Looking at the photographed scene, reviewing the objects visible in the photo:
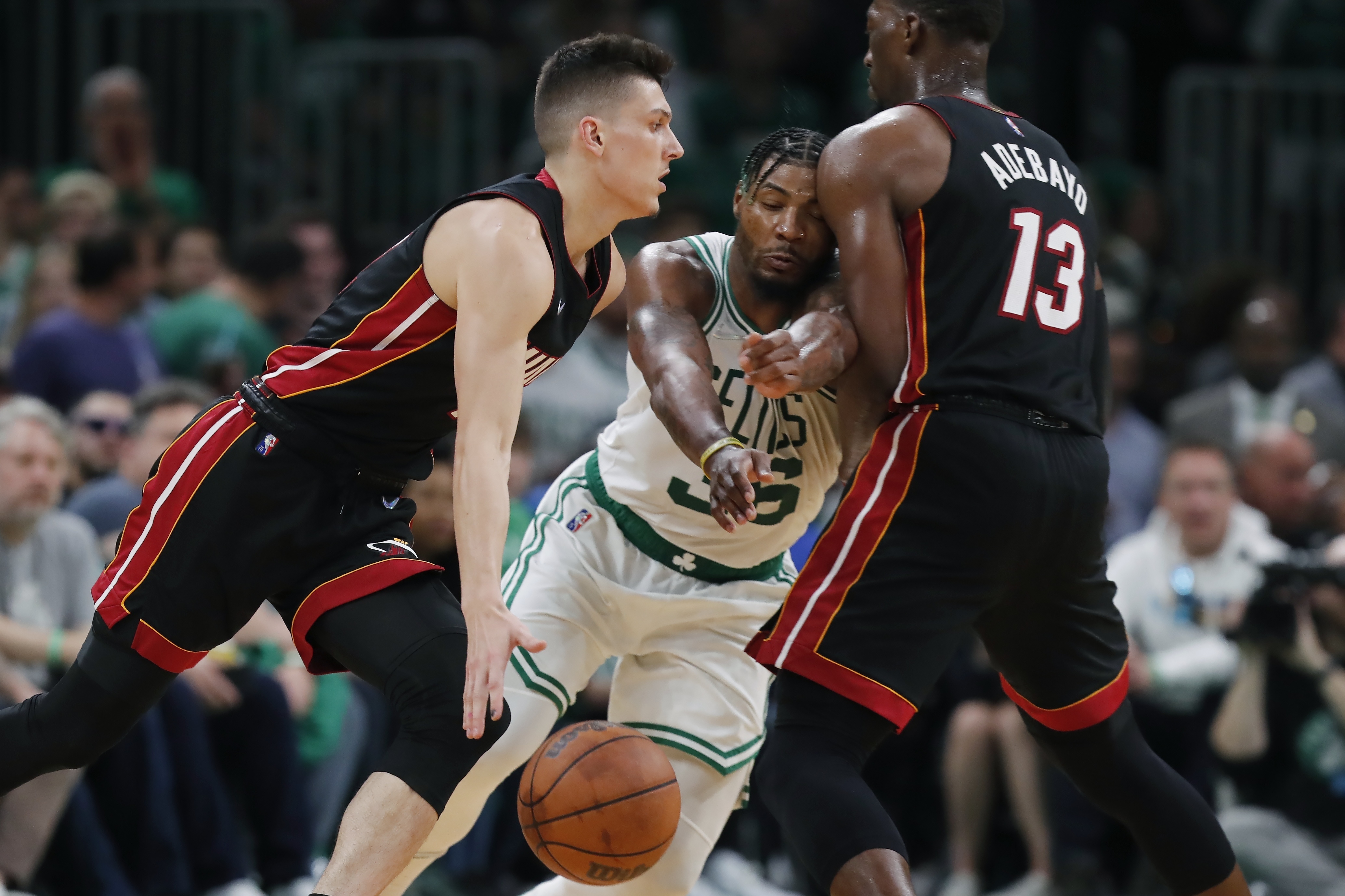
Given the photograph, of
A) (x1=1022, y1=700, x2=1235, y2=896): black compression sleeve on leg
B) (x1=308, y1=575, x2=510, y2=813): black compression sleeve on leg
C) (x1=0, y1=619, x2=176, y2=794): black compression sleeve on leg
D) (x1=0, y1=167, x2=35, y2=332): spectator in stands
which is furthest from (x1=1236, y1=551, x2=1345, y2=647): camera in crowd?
(x1=0, y1=167, x2=35, y2=332): spectator in stands

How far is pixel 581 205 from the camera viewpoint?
13.7 ft

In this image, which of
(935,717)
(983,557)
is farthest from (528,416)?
(983,557)

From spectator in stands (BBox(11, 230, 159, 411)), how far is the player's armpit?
16.6ft

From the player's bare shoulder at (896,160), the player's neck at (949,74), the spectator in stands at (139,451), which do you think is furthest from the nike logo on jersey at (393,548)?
the spectator in stands at (139,451)

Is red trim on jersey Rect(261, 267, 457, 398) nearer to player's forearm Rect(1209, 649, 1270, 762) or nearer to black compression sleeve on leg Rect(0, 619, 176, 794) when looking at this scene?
black compression sleeve on leg Rect(0, 619, 176, 794)

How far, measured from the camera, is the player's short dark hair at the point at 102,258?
8508 mm

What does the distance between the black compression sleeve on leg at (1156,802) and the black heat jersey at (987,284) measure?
2.69 ft

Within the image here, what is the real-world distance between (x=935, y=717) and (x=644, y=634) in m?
3.29

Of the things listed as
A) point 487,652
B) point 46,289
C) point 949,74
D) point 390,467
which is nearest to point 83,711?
point 390,467

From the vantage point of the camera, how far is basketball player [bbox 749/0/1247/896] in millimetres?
3930

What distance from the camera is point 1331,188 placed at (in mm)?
11281

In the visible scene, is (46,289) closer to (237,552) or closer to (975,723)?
(975,723)

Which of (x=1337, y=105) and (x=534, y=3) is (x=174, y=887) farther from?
(x=1337, y=105)

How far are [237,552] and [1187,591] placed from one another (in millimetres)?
4674
